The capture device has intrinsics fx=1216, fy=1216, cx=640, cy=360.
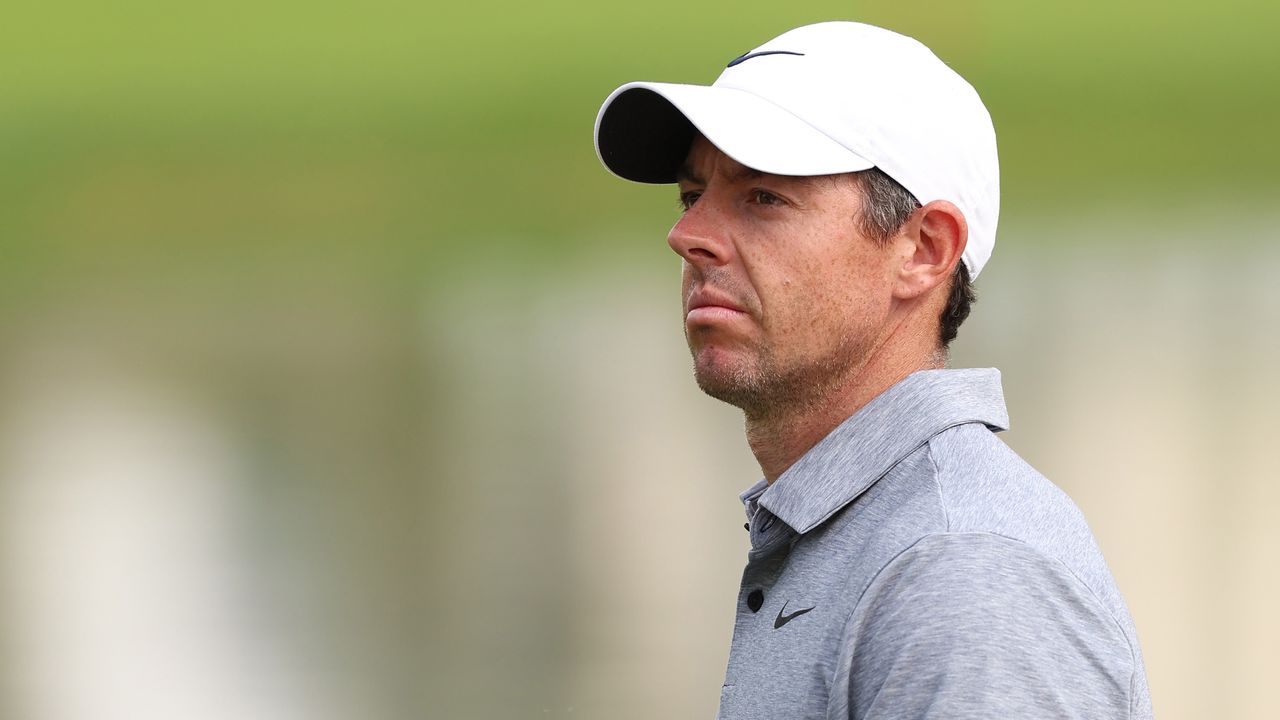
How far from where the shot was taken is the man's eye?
0.77m

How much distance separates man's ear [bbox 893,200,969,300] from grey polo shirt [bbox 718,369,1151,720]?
76 mm

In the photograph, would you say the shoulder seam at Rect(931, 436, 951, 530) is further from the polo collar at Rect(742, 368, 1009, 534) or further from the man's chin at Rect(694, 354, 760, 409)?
the man's chin at Rect(694, 354, 760, 409)

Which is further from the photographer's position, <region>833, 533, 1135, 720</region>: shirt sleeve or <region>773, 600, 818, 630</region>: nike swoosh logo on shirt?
<region>773, 600, 818, 630</region>: nike swoosh logo on shirt

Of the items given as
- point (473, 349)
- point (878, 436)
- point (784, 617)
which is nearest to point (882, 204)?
point (878, 436)

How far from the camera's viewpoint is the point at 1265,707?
1805mm

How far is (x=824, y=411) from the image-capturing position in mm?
784

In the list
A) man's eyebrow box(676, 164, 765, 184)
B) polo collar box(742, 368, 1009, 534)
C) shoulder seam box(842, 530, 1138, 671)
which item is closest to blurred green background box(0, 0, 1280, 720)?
man's eyebrow box(676, 164, 765, 184)

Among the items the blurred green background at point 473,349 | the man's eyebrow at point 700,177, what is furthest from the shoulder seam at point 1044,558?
the blurred green background at point 473,349

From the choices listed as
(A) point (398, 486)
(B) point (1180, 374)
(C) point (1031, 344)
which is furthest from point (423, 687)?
(B) point (1180, 374)

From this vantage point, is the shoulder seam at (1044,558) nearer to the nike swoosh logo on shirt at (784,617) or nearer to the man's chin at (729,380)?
the nike swoosh logo on shirt at (784,617)

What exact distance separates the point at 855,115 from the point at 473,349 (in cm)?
135

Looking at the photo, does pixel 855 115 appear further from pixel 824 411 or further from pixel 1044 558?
pixel 1044 558

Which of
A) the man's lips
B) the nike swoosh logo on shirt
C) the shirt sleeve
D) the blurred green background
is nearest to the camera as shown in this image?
the shirt sleeve

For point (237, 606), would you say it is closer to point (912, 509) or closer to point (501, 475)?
point (501, 475)
